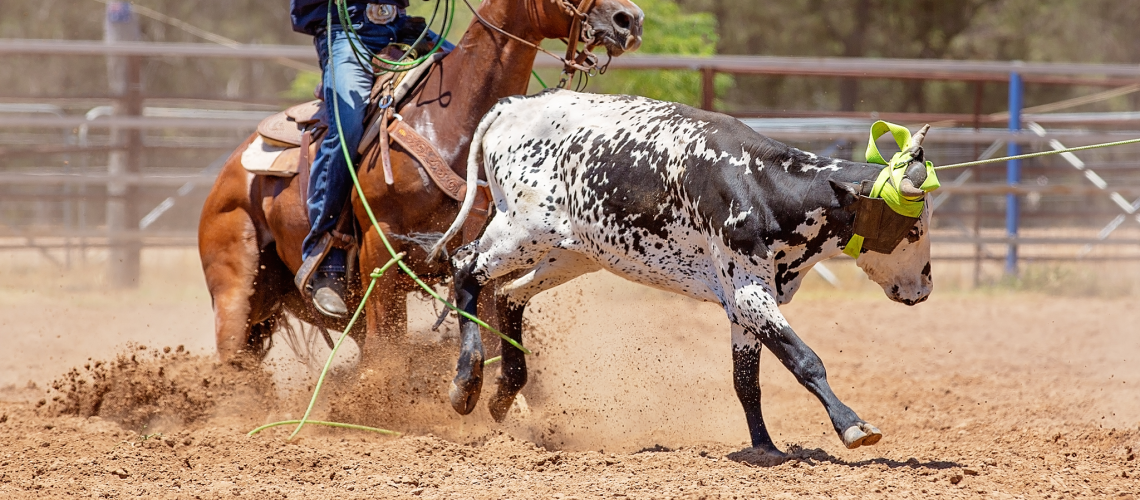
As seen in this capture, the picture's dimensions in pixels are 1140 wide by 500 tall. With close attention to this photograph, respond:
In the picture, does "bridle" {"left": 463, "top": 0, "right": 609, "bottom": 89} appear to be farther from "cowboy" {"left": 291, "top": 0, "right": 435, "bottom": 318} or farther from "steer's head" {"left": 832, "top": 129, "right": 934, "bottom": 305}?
"steer's head" {"left": 832, "top": 129, "right": 934, "bottom": 305}

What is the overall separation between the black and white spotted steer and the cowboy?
620mm

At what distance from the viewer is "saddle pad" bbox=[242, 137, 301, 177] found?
5012 millimetres

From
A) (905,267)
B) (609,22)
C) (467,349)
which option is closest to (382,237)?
(467,349)

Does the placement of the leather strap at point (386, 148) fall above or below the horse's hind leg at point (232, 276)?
above

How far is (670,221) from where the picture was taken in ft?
12.6

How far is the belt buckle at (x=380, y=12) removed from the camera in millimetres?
4988

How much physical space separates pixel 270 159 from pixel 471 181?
118 cm

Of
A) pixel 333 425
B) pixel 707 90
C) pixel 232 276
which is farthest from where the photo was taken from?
pixel 707 90

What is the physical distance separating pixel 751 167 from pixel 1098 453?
1.66m

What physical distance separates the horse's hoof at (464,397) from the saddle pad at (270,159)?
4.38 feet

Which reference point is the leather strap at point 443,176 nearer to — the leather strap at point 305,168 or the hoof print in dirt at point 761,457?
the leather strap at point 305,168

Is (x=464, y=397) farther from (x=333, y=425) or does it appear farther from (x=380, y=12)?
(x=380, y=12)

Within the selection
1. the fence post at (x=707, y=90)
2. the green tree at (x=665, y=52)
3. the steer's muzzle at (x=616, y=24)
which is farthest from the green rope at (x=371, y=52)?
the green tree at (x=665, y=52)

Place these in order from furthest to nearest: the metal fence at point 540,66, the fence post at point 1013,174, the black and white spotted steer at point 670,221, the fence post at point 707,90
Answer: the fence post at point 1013,174
the metal fence at point 540,66
the fence post at point 707,90
the black and white spotted steer at point 670,221
